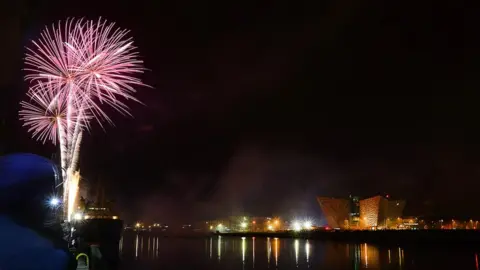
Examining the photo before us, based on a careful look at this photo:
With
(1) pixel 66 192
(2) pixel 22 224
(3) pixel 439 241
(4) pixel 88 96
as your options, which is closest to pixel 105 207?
(3) pixel 439 241

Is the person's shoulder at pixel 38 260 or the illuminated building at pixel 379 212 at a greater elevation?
the illuminated building at pixel 379 212

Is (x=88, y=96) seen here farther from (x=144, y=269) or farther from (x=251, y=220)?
(x=251, y=220)

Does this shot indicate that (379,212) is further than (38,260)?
Yes

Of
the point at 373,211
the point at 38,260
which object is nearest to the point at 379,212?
the point at 373,211

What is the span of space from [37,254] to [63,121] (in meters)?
17.0

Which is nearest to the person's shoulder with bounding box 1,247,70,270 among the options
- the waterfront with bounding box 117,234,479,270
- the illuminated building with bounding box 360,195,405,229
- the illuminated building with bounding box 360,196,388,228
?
the waterfront with bounding box 117,234,479,270

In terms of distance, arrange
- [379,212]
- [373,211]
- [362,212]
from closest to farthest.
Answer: [379,212] < [373,211] < [362,212]

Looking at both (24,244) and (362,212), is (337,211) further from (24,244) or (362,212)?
(24,244)

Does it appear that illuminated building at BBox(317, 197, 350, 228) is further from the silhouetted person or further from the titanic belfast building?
the silhouetted person

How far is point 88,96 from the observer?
25.2 meters

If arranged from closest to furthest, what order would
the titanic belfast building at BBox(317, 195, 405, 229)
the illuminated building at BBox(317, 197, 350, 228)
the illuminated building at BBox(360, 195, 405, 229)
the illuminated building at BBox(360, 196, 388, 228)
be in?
1. the illuminated building at BBox(360, 196, 388, 228)
2. the illuminated building at BBox(360, 195, 405, 229)
3. the titanic belfast building at BBox(317, 195, 405, 229)
4. the illuminated building at BBox(317, 197, 350, 228)

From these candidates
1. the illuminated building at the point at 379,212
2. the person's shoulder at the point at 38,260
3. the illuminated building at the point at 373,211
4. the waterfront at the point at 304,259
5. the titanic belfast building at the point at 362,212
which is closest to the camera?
the person's shoulder at the point at 38,260

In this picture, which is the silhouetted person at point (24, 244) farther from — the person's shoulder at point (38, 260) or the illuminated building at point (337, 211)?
the illuminated building at point (337, 211)

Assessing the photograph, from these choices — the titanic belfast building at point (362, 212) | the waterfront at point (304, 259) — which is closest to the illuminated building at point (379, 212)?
the titanic belfast building at point (362, 212)
